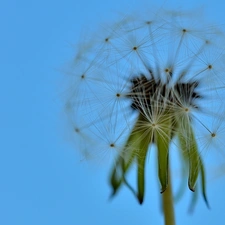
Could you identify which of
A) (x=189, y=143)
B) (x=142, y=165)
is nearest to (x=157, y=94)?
(x=189, y=143)

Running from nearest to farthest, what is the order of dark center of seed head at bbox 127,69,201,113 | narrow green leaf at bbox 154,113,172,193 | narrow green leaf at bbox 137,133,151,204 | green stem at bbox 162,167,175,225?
narrow green leaf at bbox 154,113,172,193, narrow green leaf at bbox 137,133,151,204, green stem at bbox 162,167,175,225, dark center of seed head at bbox 127,69,201,113

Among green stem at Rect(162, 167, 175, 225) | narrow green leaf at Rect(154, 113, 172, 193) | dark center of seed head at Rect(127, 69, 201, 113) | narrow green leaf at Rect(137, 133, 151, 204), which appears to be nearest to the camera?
narrow green leaf at Rect(154, 113, 172, 193)

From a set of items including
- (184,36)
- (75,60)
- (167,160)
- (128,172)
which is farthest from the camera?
(75,60)

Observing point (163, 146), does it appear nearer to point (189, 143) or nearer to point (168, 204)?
point (189, 143)

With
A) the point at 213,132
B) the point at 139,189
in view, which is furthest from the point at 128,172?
the point at 213,132

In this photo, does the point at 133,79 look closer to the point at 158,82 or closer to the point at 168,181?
the point at 158,82

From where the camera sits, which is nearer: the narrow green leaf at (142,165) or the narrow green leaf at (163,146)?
the narrow green leaf at (163,146)

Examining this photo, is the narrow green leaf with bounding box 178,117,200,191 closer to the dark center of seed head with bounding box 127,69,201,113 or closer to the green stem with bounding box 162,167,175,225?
the dark center of seed head with bounding box 127,69,201,113

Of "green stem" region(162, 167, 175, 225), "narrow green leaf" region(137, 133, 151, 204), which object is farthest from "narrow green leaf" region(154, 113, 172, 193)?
"green stem" region(162, 167, 175, 225)

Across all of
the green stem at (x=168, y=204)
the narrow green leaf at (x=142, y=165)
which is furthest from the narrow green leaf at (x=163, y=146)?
the green stem at (x=168, y=204)

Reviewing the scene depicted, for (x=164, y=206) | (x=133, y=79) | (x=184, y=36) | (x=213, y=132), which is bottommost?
(x=164, y=206)

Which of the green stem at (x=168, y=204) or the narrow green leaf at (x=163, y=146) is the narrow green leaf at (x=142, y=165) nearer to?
the narrow green leaf at (x=163, y=146)
